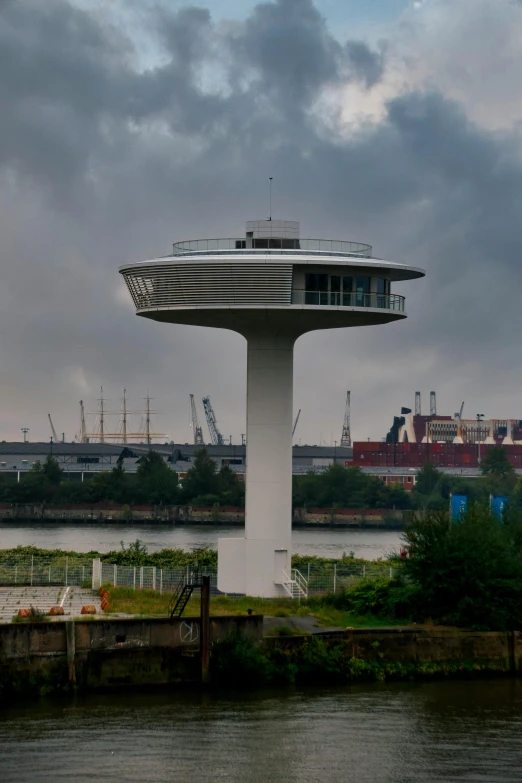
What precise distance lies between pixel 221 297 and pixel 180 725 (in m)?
17.2

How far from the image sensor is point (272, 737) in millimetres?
34188

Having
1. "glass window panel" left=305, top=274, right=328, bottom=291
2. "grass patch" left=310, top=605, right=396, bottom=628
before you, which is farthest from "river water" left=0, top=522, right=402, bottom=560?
"grass patch" left=310, top=605, right=396, bottom=628

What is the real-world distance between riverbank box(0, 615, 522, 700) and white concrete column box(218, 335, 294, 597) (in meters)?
8.75

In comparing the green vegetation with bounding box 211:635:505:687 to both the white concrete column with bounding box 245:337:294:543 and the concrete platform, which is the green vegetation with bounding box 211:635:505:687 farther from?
the white concrete column with bounding box 245:337:294:543

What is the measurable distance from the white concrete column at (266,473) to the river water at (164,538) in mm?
34125

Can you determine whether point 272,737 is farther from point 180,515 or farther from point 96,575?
point 180,515

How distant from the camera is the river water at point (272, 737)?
31344mm

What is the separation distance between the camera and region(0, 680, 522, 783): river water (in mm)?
31344

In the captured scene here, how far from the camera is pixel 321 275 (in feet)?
164

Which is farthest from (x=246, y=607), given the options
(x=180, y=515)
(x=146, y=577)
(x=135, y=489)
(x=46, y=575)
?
(x=135, y=489)

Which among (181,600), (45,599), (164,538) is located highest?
(164,538)

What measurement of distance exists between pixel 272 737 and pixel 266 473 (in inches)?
668

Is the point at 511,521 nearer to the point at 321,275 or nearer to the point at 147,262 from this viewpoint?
the point at 321,275

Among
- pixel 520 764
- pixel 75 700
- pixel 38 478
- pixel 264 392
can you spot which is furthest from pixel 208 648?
pixel 38 478
